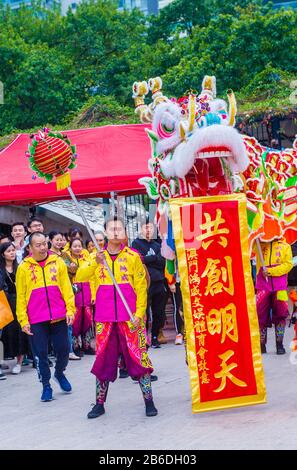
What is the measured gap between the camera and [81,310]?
34.6 ft

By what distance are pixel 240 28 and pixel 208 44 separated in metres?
1.57

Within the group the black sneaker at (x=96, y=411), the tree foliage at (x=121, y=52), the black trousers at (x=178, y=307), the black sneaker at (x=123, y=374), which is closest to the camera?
the black sneaker at (x=96, y=411)

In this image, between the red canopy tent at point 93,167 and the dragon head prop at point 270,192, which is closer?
the dragon head prop at point 270,192

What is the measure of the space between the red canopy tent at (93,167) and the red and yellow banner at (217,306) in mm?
4892

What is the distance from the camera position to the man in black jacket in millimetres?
10680

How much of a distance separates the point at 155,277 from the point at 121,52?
20.0 m

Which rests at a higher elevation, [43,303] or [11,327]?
[43,303]

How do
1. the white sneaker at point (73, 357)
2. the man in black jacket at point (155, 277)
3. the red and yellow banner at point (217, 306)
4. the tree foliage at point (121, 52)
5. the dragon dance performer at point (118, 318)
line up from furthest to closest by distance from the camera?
1. the tree foliage at point (121, 52)
2. the man in black jacket at point (155, 277)
3. the white sneaker at point (73, 357)
4. the dragon dance performer at point (118, 318)
5. the red and yellow banner at point (217, 306)

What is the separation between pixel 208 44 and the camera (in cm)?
2573

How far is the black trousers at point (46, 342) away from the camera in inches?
305

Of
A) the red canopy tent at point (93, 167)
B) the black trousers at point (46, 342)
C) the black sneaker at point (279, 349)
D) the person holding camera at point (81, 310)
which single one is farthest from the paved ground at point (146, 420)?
the red canopy tent at point (93, 167)

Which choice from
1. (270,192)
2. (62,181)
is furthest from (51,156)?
(270,192)

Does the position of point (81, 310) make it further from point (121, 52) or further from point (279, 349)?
point (121, 52)

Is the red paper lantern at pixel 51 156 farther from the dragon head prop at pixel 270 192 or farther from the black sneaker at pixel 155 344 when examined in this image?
the black sneaker at pixel 155 344
